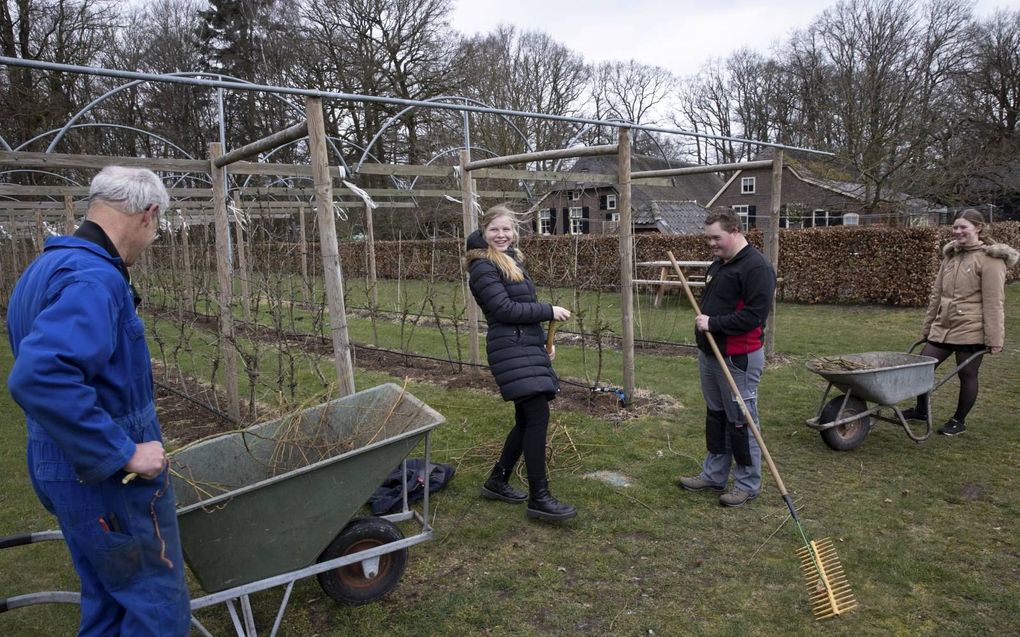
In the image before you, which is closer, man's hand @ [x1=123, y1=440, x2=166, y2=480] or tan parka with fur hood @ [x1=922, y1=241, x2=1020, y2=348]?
man's hand @ [x1=123, y1=440, x2=166, y2=480]

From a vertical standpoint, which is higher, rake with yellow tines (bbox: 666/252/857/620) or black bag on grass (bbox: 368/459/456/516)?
black bag on grass (bbox: 368/459/456/516)

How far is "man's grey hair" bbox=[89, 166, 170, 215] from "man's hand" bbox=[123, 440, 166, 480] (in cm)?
62

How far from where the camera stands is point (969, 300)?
426 cm

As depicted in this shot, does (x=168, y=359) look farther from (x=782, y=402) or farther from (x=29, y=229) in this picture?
(x=29, y=229)

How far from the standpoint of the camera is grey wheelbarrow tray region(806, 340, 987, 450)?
394 centimetres

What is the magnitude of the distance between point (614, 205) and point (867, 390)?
26.6m

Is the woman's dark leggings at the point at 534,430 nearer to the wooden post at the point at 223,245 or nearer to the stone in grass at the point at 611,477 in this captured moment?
the stone in grass at the point at 611,477

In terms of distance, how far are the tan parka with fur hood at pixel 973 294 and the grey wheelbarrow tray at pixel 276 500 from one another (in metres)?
3.75

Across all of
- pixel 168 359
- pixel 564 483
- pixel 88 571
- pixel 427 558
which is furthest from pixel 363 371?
pixel 88 571

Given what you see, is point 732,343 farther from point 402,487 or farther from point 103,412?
point 103,412

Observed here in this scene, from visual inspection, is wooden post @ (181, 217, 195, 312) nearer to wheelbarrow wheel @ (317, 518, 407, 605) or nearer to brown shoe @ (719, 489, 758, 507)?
wheelbarrow wheel @ (317, 518, 407, 605)

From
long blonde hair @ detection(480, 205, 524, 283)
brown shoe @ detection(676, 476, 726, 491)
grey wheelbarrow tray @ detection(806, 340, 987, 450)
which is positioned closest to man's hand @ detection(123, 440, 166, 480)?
long blonde hair @ detection(480, 205, 524, 283)

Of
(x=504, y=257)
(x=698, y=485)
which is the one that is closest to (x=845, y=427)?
(x=698, y=485)

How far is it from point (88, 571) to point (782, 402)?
5.07m
